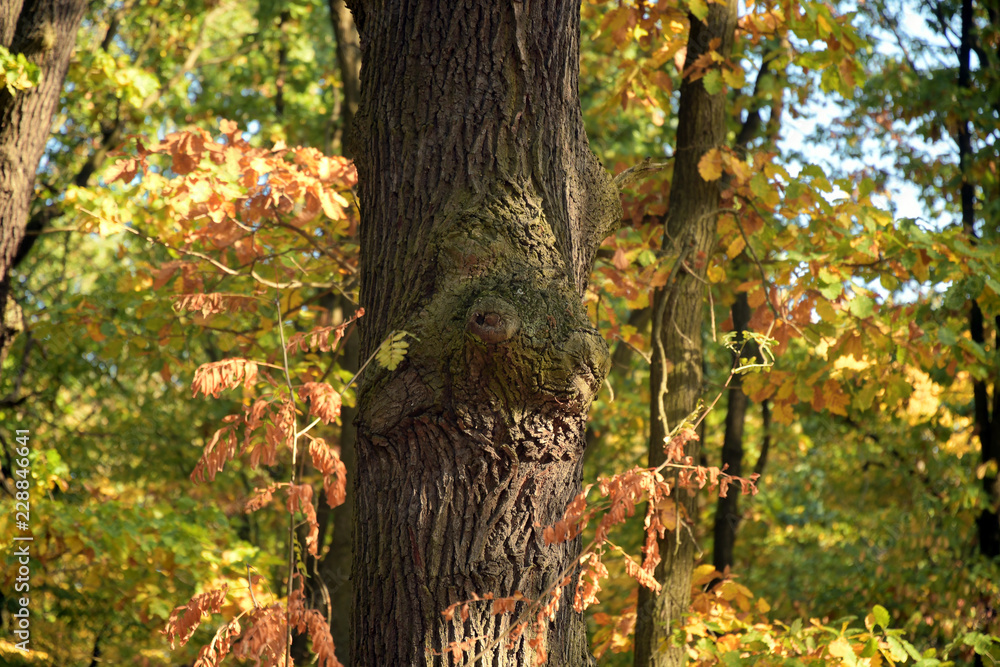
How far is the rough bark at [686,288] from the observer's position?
3.77 m

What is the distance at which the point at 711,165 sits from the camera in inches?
145

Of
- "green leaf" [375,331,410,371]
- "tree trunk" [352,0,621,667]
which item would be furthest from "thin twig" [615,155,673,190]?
"green leaf" [375,331,410,371]

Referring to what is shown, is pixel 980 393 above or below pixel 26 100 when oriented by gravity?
below

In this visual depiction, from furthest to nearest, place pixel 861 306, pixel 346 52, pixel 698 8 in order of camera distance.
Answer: pixel 346 52 < pixel 698 8 < pixel 861 306

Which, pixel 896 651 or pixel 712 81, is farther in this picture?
pixel 712 81

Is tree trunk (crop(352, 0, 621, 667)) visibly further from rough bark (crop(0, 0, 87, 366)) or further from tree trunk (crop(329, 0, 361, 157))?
tree trunk (crop(329, 0, 361, 157))

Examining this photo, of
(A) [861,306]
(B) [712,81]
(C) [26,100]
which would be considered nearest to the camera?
(A) [861,306]

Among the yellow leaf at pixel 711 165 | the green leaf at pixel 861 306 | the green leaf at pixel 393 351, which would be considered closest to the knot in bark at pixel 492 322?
the green leaf at pixel 393 351

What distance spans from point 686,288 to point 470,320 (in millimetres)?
2454

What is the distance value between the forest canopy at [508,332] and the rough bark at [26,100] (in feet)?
0.06

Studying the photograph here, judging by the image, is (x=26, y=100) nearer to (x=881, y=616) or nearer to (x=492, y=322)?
(x=492, y=322)

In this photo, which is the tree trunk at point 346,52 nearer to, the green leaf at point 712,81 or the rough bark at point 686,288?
the rough bark at point 686,288

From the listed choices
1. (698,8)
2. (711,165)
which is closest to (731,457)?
(711,165)

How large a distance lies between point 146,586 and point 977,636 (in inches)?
173
